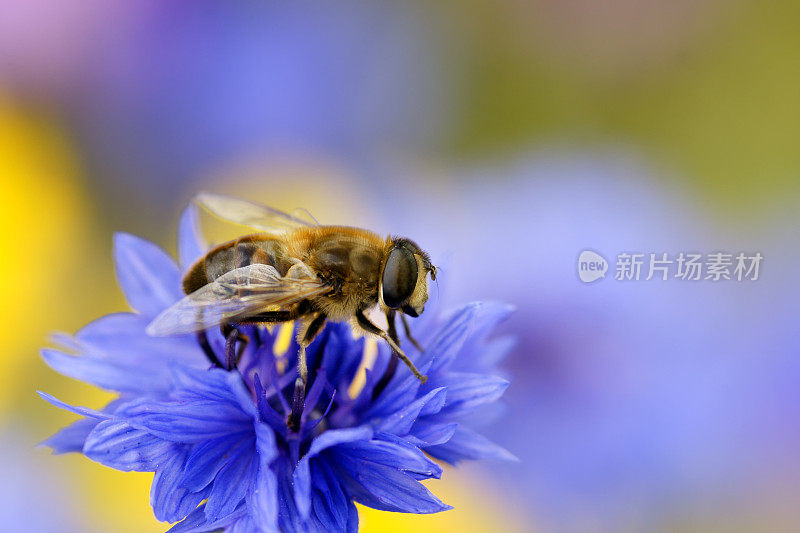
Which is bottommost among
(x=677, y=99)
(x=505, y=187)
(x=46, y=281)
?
(x=46, y=281)

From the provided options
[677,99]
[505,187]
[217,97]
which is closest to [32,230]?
[217,97]

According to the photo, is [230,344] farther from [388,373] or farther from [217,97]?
[217,97]

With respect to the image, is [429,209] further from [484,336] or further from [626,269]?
[484,336]

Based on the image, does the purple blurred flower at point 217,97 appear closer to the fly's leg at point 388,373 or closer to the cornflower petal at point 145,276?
the cornflower petal at point 145,276

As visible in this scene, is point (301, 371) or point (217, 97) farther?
point (217, 97)

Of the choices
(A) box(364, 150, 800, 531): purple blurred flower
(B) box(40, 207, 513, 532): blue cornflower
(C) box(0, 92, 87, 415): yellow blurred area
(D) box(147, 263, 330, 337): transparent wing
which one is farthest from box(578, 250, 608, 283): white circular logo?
(C) box(0, 92, 87, 415): yellow blurred area
